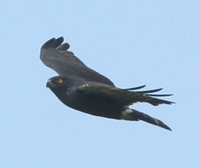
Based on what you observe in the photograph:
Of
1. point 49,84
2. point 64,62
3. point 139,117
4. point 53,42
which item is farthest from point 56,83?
point 53,42

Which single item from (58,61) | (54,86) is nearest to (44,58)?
(58,61)

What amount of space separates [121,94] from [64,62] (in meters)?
3.37

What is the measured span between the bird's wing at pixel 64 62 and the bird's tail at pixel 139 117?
1151 millimetres

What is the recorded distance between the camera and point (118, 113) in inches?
626

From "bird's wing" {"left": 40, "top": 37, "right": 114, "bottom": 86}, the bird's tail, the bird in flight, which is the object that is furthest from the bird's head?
the bird's tail

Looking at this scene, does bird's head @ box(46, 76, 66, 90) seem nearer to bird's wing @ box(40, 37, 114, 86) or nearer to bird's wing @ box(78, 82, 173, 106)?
bird's wing @ box(78, 82, 173, 106)

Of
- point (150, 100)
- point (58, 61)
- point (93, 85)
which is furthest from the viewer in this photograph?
point (58, 61)

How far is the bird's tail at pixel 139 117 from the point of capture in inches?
629

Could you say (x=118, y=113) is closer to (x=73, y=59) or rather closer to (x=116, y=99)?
(x=116, y=99)

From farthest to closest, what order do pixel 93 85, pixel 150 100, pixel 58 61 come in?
pixel 58 61, pixel 93 85, pixel 150 100

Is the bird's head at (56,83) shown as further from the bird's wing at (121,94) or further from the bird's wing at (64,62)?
the bird's wing at (64,62)

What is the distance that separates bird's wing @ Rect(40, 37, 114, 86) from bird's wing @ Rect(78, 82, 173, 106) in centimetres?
152

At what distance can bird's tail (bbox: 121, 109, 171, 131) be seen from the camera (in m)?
16.0

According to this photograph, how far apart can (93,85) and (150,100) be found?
1.26 metres
